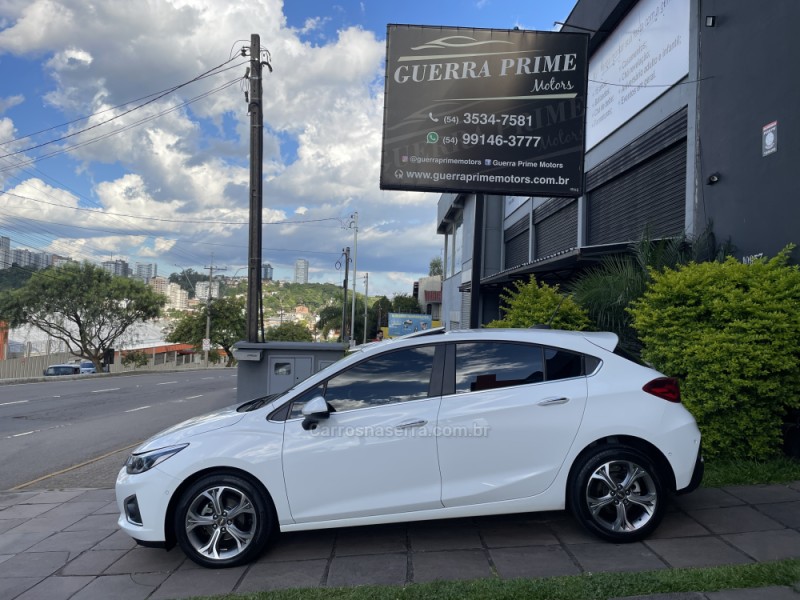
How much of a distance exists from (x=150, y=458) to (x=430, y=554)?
203 centimetres

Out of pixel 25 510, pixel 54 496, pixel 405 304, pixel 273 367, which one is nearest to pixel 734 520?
pixel 25 510

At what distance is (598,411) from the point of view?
169 inches

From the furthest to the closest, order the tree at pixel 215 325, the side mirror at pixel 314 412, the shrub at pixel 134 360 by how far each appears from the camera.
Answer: the tree at pixel 215 325
the shrub at pixel 134 360
the side mirror at pixel 314 412

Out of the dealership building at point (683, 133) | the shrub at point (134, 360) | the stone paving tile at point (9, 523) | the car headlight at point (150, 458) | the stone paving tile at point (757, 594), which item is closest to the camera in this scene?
the stone paving tile at point (757, 594)

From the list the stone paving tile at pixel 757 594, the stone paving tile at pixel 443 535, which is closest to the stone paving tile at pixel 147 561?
the stone paving tile at pixel 443 535

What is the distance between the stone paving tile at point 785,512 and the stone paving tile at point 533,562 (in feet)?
5.61

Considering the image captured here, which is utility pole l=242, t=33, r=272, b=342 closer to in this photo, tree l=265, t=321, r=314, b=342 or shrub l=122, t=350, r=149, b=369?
shrub l=122, t=350, r=149, b=369

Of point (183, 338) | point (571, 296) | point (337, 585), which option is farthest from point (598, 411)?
point (183, 338)

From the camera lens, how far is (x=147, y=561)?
439cm

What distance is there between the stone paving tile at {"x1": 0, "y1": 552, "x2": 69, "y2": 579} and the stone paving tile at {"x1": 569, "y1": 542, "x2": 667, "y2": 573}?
3643mm

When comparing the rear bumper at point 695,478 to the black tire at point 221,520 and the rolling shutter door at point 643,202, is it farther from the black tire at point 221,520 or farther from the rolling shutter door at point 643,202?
the rolling shutter door at point 643,202

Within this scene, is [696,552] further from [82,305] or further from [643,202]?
[82,305]

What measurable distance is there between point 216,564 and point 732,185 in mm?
6873

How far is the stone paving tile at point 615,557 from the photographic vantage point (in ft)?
12.6
